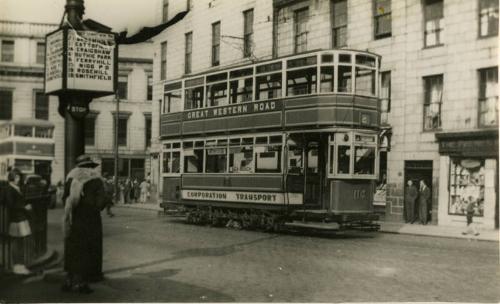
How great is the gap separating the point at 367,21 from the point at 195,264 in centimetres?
1174

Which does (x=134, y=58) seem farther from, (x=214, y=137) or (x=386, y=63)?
(x=386, y=63)

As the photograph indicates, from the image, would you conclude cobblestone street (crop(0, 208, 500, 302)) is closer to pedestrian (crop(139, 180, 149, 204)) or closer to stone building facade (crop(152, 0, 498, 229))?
stone building facade (crop(152, 0, 498, 229))

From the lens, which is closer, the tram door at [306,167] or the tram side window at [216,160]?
the tram door at [306,167]

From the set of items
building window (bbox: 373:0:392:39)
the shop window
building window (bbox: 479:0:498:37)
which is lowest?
the shop window

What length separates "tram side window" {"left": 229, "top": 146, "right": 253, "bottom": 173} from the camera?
1520 centimetres

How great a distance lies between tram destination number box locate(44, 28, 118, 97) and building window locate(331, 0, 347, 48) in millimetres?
13248

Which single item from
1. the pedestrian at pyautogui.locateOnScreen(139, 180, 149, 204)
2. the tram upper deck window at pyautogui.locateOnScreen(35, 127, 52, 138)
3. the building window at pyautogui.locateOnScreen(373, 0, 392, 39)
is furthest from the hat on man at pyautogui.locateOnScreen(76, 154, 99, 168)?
the pedestrian at pyautogui.locateOnScreen(139, 180, 149, 204)

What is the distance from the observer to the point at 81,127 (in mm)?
6914

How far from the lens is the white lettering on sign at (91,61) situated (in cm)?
686

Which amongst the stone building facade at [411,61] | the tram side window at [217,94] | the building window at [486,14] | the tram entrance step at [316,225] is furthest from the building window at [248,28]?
the building window at [486,14]

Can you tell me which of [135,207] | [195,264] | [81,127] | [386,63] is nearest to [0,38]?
[81,127]

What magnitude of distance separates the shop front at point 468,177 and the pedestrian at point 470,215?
0.03 meters

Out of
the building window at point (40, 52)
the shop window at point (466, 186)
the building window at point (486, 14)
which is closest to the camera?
the building window at point (40, 52)

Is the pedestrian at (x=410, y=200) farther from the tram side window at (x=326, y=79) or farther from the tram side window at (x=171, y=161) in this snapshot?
the tram side window at (x=171, y=161)
